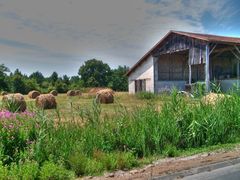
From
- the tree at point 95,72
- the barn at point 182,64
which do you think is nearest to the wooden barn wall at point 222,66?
the barn at point 182,64

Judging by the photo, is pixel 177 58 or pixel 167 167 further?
pixel 177 58

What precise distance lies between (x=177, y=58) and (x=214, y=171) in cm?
3233

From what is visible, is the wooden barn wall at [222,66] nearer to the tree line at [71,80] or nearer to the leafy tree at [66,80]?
the tree line at [71,80]

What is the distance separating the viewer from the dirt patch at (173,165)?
620 centimetres

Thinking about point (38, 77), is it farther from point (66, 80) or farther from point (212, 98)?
point (212, 98)

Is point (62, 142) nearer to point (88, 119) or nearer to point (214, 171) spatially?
point (88, 119)

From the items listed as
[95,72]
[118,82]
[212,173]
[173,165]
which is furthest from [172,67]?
[95,72]

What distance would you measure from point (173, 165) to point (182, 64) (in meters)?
32.5

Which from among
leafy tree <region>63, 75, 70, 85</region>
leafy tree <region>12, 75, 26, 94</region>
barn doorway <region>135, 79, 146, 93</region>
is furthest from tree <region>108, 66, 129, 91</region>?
barn doorway <region>135, 79, 146, 93</region>

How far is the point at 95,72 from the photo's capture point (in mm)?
92562

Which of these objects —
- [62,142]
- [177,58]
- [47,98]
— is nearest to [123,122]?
[62,142]

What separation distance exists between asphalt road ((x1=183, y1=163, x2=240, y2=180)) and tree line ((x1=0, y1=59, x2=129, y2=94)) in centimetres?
5009

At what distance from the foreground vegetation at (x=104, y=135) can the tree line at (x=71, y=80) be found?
4768 centimetres

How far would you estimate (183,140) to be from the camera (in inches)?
336
